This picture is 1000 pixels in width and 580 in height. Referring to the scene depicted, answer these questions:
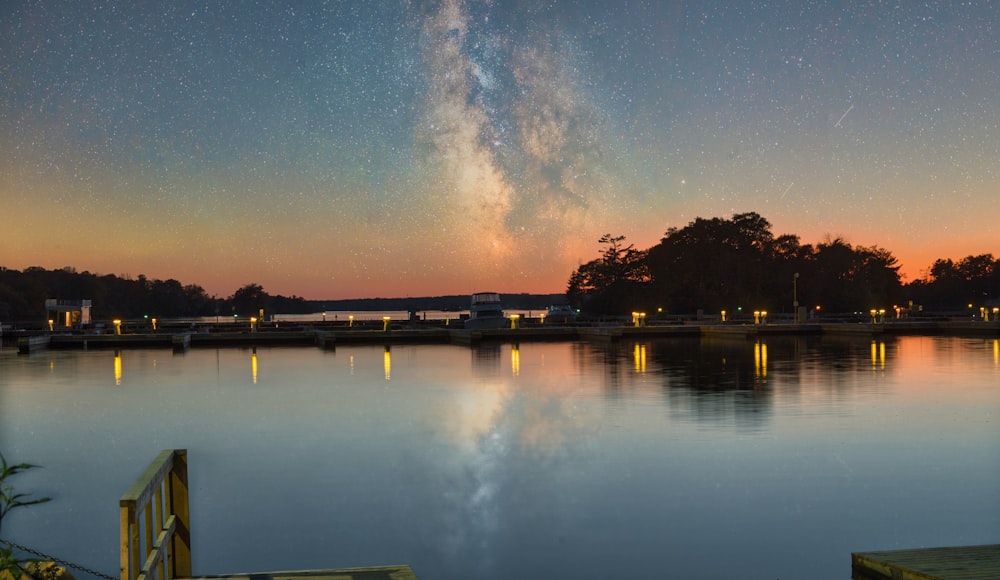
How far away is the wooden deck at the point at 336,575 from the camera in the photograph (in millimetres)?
5993

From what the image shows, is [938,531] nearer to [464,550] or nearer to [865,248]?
[464,550]

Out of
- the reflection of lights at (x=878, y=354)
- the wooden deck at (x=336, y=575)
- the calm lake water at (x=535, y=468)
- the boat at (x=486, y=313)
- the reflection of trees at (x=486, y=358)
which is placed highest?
the boat at (x=486, y=313)

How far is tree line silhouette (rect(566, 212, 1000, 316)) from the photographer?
74438 mm

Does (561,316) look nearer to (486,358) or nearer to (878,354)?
(486,358)

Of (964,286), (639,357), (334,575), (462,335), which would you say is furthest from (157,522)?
(964,286)

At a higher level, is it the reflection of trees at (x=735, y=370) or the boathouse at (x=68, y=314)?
the boathouse at (x=68, y=314)

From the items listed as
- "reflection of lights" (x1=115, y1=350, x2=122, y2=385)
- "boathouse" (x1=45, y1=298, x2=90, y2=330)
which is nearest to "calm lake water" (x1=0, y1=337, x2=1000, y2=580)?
"reflection of lights" (x1=115, y1=350, x2=122, y2=385)

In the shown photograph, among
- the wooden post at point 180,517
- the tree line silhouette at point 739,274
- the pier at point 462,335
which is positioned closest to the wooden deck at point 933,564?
the wooden post at point 180,517

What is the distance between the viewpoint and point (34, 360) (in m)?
34.2

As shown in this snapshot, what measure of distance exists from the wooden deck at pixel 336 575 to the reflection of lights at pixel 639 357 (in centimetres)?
2063

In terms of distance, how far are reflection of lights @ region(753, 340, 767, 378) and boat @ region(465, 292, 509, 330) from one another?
19.1 meters

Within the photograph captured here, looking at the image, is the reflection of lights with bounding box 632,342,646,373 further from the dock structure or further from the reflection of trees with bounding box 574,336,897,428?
the dock structure

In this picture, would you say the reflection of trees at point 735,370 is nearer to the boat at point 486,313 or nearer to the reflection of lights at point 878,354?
the reflection of lights at point 878,354

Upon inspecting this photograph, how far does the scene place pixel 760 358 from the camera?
30.8 metres
